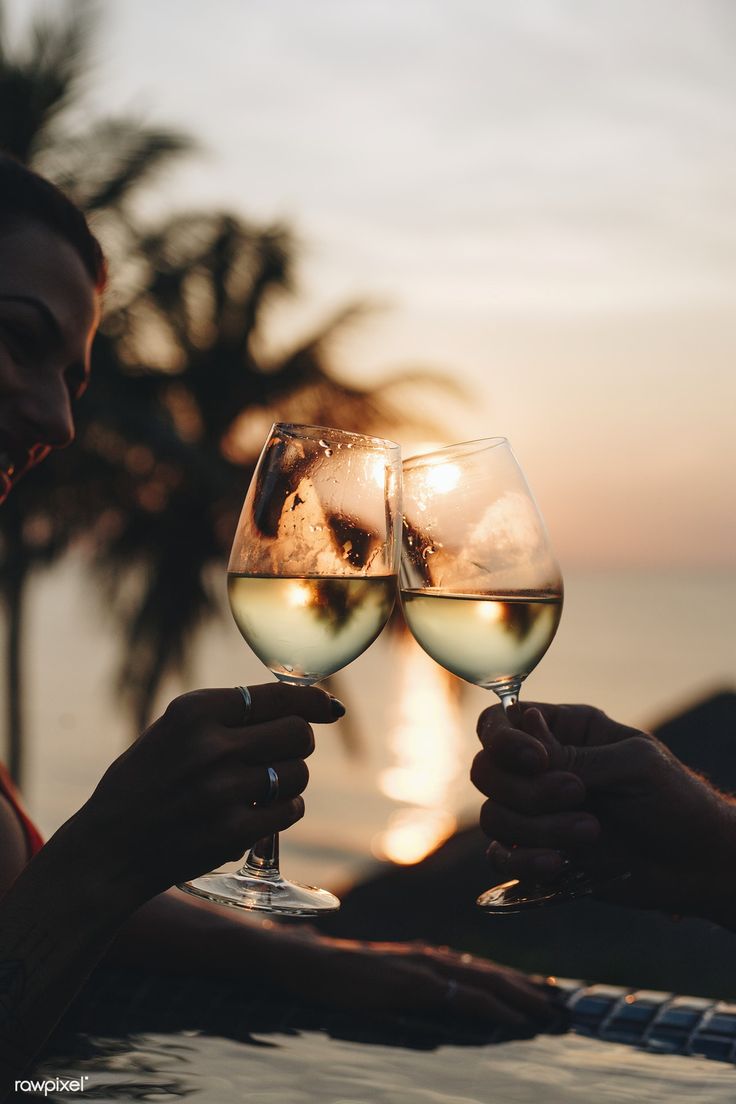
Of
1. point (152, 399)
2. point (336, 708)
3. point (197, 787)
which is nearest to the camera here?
point (197, 787)

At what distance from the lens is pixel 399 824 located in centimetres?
2794

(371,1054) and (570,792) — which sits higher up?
(570,792)

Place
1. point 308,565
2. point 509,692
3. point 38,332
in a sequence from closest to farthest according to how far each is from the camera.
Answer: point 308,565
point 509,692
point 38,332

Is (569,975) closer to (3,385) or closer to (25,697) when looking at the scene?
(3,385)

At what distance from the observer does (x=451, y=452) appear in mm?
1958

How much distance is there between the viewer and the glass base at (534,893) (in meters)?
1.86

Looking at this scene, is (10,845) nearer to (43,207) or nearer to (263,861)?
(263,861)

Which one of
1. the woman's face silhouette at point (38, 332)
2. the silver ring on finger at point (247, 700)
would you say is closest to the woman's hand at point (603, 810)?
the silver ring on finger at point (247, 700)

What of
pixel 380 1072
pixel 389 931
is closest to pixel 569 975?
pixel 389 931

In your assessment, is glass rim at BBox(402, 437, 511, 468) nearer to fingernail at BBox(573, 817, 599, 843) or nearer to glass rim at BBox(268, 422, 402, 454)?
glass rim at BBox(268, 422, 402, 454)

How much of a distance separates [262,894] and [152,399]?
18411mm

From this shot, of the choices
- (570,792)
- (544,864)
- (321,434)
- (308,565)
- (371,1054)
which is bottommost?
(371,1054)

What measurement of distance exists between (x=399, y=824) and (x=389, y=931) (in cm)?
2188

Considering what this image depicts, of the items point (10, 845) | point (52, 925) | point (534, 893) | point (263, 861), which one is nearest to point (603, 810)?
point (534, 893)
